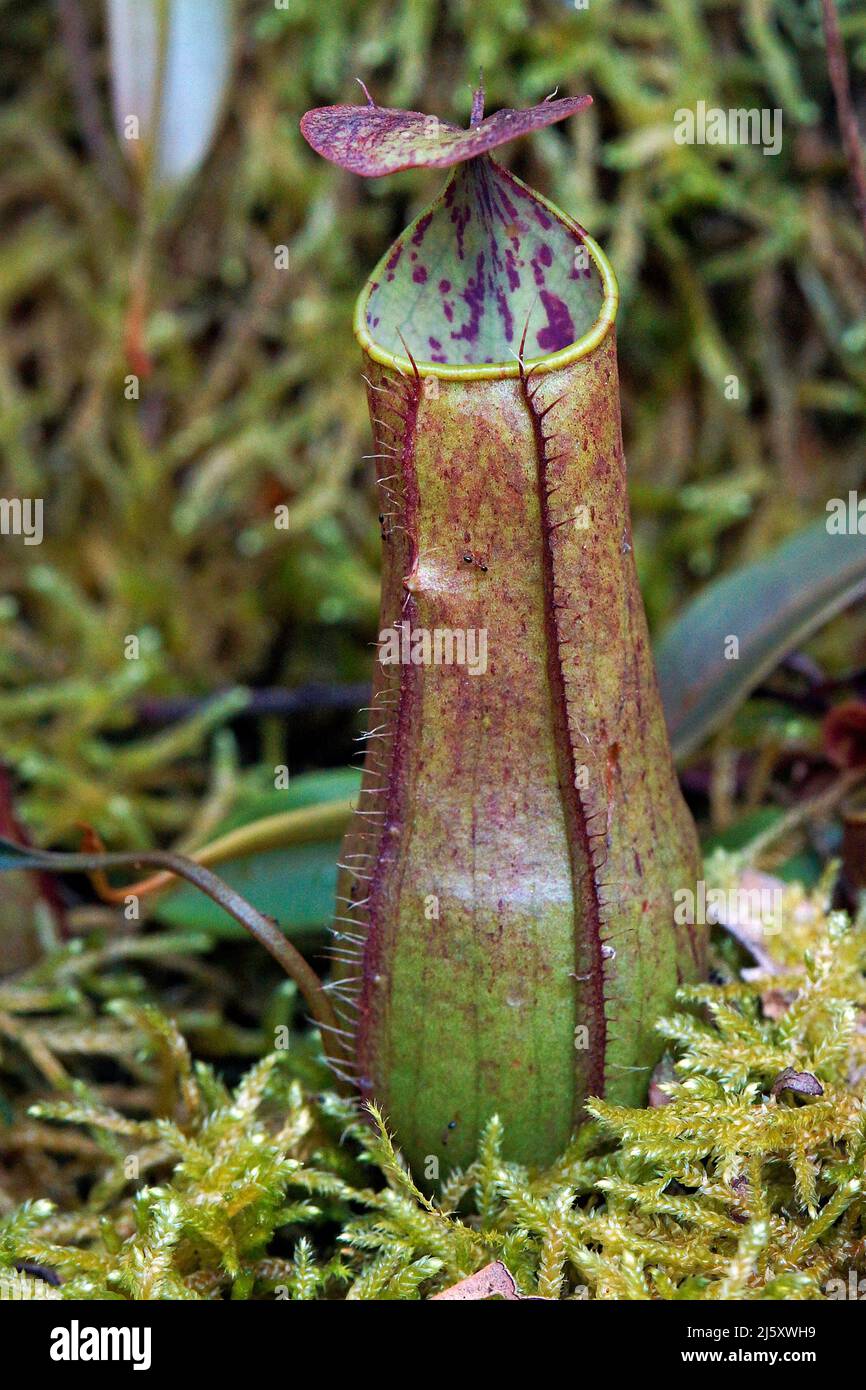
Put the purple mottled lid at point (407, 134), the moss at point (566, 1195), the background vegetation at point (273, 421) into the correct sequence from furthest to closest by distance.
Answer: the background vegetation at point (273, 421) → the moss at point (566, 1195) → the purple mottled lid at point (407, 134)

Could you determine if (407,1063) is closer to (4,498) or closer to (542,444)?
(542,444)

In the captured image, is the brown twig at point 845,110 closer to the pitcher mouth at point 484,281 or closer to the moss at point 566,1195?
the pitcher mouth at point 484,281

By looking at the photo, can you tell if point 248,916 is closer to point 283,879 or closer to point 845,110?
point 283,879

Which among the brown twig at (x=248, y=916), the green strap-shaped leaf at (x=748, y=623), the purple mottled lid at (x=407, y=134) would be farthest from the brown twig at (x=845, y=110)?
the brown twig at (x=248, y=916)

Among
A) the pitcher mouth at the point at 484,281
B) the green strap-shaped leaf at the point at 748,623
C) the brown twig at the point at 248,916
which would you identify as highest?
the pitcher mouth at the point at 484,281

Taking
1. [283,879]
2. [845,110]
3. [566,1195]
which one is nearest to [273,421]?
[283,879]

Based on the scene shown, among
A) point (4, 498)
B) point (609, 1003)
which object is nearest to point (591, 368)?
point (609, 1003)
